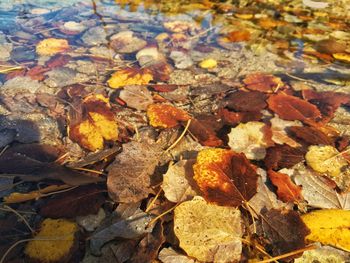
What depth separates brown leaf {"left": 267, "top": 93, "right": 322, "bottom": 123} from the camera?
6.47ft

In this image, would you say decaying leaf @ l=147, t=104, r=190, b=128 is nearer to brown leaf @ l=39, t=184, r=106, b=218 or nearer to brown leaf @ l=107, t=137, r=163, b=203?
brown leaf @ l=107, t=137, r=163, b=203

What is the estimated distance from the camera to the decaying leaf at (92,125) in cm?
178

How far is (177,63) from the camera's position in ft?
8.75

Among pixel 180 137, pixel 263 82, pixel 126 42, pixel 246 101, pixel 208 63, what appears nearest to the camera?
pixel 180 137

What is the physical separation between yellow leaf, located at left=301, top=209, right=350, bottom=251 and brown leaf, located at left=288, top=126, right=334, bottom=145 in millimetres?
485

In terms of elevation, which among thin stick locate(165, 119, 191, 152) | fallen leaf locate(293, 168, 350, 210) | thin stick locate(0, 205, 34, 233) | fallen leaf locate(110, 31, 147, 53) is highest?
fallen leaf locate(110, 31, 147, 53)

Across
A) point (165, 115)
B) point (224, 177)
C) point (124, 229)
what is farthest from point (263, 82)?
point (124, 229)

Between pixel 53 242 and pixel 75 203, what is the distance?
19cm

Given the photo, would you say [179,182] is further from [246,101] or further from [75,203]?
[246,101]

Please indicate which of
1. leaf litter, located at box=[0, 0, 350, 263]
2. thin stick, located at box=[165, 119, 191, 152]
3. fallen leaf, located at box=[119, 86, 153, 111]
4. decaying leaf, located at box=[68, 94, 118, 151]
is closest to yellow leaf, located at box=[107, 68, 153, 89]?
leaf litter, located at box=[0, 0, 350, 263]

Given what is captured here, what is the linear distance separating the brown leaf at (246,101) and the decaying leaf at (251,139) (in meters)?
0.21

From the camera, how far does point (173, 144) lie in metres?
1.75

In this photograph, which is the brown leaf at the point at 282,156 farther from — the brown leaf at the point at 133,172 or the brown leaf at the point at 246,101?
the brown leaf at the point at 133,172

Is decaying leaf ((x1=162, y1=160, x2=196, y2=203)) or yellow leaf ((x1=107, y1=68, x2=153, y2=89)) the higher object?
decaying leaf ((x1=162, y1=160, x2=196, y2=203))
